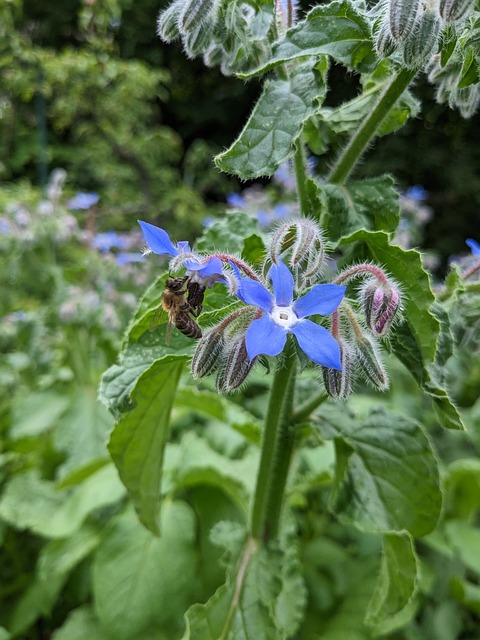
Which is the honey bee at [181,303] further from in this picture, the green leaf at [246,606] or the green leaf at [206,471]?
the green leaf at [206,471]

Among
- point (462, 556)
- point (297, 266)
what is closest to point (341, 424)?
point (297, 266)

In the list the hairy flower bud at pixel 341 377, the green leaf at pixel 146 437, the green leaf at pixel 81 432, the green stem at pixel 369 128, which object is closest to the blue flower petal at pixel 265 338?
the hairy flower bud at pixel 341 377

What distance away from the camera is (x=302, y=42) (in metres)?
0.76

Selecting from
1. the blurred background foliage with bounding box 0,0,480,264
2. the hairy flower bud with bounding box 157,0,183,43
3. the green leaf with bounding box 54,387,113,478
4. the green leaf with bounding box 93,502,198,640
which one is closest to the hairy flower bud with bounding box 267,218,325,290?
the hairy flower bud with bounding box 157,0,183,43

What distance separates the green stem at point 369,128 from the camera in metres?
0.81

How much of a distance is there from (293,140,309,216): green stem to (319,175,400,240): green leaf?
1.4 inches

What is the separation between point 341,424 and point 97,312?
1166 mm

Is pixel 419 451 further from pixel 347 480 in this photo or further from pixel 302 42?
pixel 302 42

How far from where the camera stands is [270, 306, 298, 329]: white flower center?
66cm

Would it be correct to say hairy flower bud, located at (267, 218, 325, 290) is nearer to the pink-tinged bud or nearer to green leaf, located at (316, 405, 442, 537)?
the pink-tinged bud

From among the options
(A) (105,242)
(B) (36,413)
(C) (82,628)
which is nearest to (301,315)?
(C) (82,628)

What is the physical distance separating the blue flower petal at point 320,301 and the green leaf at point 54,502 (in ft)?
2.56

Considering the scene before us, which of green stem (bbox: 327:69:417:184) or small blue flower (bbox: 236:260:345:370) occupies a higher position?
green stem (bbox: 327:69:417:184)

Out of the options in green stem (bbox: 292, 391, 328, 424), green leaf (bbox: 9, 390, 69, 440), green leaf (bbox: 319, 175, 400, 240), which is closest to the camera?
green leaf (bbox: 319, 175, 400, 240)
